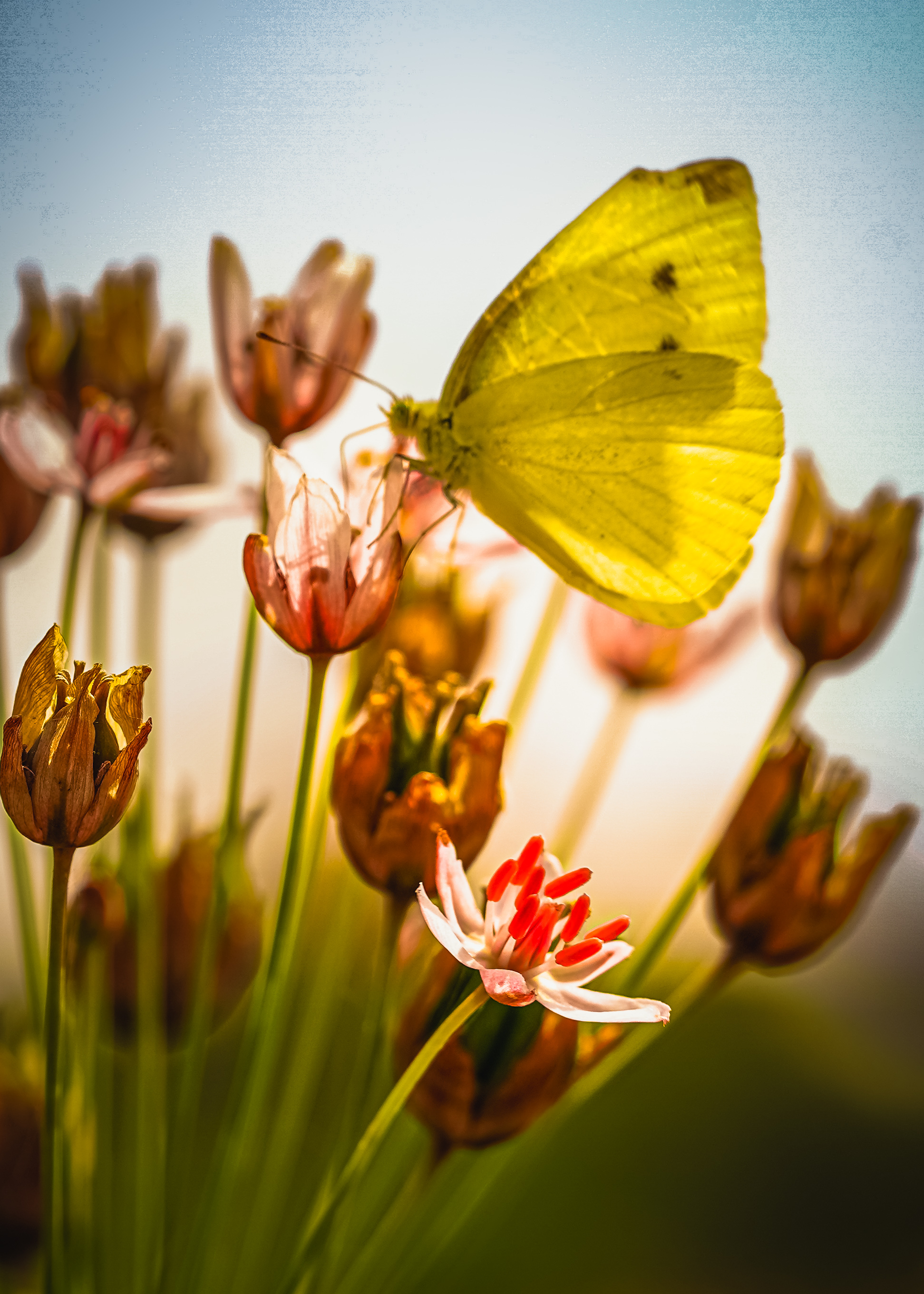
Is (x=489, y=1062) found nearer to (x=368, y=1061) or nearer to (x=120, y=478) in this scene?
(x=368, y=1061)

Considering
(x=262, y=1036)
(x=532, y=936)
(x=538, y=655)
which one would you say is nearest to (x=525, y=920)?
(x=532, y=936)

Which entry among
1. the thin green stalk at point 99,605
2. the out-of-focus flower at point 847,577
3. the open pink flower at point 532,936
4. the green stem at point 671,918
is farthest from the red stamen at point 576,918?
the thin green stalk at point 99,605

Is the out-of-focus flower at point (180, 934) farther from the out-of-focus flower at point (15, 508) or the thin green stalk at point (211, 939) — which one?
the out-of-focus flower at point (15, 508)

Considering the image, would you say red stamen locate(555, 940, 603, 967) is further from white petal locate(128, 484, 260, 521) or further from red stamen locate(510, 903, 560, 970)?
white petal locate(128, 484, 260, 521)

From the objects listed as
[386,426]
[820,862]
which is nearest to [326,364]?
[386,426]

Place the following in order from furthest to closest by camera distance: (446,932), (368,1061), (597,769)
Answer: (597,769) → (368,1061) → (446,932)

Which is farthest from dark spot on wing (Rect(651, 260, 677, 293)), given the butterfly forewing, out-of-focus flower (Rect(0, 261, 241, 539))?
out-of-focus flower (Rect(0, 261, 241, 539))

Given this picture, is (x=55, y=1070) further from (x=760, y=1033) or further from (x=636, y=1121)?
(x=760, y=1033)
